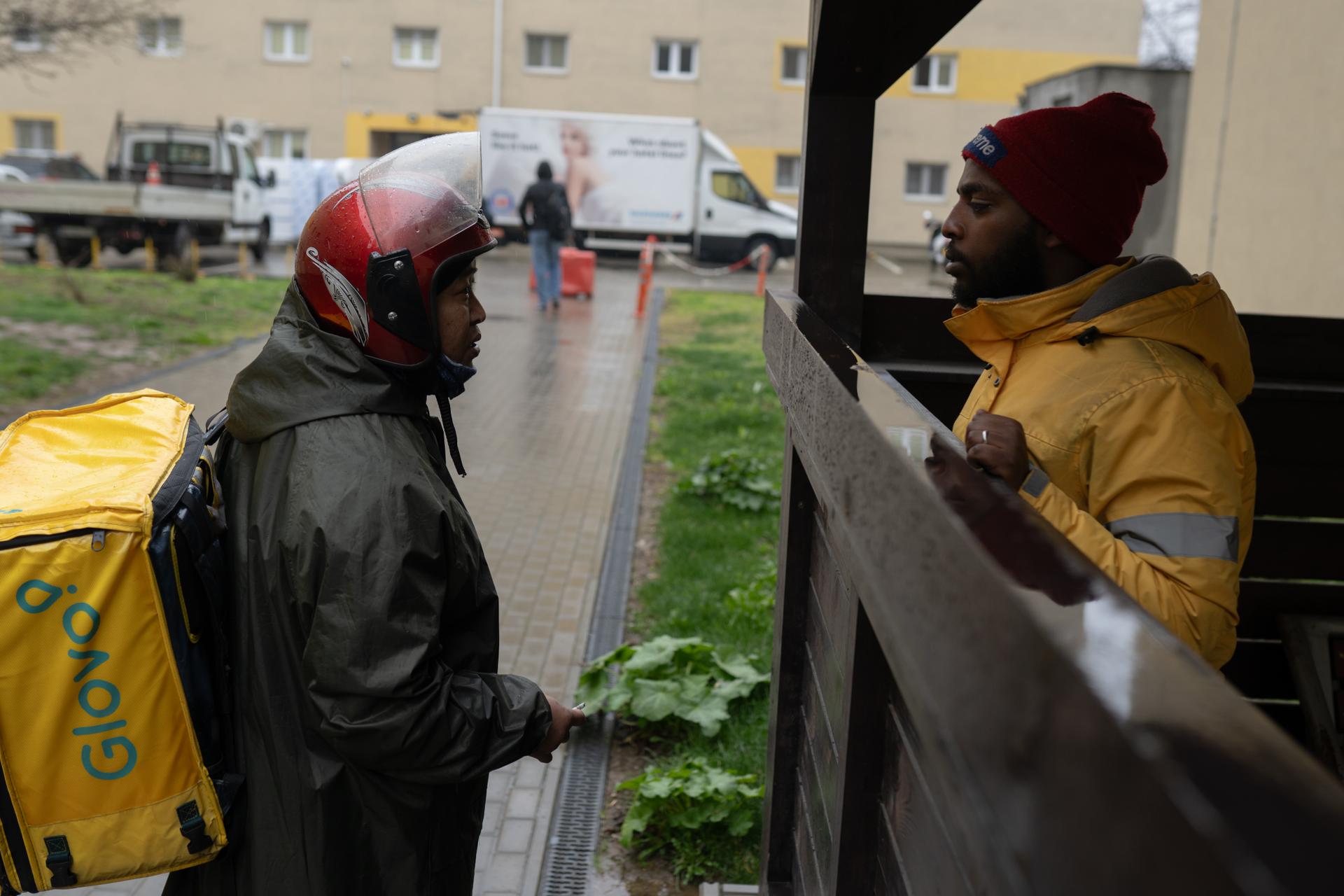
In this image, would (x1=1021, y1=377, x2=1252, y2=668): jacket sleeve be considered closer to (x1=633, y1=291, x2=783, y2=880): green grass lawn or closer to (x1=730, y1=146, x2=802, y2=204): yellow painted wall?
(x1=633, y1=291, x2=783, y2=880): green grass lawn

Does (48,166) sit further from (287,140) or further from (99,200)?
(287,140)

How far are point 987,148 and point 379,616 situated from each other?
4.27 feet

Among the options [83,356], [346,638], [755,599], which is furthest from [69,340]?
[346,638]

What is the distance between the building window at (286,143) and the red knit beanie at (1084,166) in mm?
35135

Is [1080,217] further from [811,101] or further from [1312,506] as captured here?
[1312,506]

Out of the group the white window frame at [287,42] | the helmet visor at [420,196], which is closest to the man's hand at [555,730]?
the helmet visor at [420,196]

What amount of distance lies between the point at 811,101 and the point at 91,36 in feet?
37.1

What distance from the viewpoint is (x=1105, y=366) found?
185cm

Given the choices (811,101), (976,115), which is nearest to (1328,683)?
(811,101)

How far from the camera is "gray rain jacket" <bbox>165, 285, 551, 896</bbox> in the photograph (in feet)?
6.08

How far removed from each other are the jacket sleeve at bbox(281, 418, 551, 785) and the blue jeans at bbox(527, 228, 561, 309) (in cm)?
1581

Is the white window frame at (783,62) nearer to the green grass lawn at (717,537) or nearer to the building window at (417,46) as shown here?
the building window at (417,46)

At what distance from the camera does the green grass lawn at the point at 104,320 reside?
36.9 ft

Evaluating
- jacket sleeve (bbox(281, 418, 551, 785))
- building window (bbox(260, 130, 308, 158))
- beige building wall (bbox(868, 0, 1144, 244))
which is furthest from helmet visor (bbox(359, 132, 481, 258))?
building window (bbox(260, 130, 308, 158))
